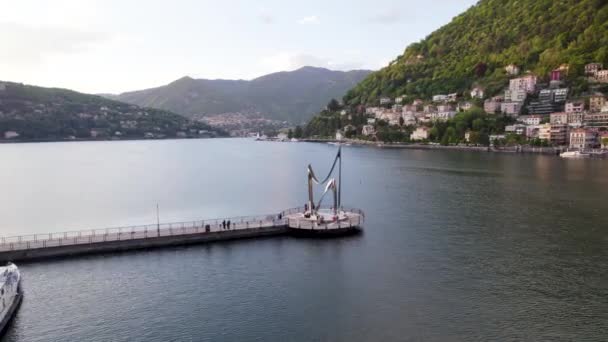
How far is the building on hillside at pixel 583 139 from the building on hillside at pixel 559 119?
941 cm

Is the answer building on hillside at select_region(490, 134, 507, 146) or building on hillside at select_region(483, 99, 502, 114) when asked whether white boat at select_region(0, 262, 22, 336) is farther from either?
building on hillside at select_region(483, 99, 502, 114)

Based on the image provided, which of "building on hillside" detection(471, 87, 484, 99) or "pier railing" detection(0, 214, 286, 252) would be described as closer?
"pier railing" detection(0, 214, 286, 252)

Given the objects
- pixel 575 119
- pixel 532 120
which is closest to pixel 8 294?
pixel 575 119

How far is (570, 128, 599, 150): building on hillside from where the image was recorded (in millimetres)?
116000

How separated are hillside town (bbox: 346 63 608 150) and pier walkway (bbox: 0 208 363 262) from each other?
4126 inches

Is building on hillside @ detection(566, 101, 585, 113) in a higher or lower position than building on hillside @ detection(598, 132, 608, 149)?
higher

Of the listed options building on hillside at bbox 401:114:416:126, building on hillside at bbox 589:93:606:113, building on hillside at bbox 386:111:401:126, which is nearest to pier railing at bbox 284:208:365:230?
building on hillside at bbox 589:93:606:113

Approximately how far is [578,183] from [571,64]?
104 m

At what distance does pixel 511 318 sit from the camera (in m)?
22.7

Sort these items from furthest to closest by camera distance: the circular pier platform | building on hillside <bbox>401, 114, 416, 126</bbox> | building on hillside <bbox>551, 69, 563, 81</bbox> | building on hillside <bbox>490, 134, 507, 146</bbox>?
building on hillside <bbox>401, 114, 416, 126</bbox> → building on hillside <bbox>551, 69, 563, 81</bbox> → building on hillside <bbox>490, 134, 507, 146</bbox> → the circular pier platform

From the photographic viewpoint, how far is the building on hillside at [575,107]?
129925mm

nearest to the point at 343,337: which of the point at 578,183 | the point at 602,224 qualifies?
the point at 602,224

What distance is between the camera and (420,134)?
164 m

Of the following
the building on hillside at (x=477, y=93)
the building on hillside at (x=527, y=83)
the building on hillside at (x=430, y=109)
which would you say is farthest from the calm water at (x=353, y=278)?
the building on hillside at (x=430, y=109)
